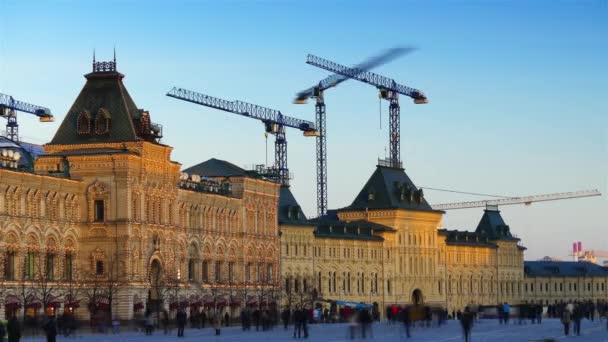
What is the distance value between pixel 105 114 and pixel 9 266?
15770 millimetres

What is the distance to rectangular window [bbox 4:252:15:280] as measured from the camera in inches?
4365

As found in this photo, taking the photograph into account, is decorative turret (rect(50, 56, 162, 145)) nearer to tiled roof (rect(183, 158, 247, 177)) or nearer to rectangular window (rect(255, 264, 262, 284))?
tiled roof (rect(183, 158, 247, 177))

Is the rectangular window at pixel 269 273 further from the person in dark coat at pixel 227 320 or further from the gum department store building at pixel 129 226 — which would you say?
the person in dark coat at pixel 227 320

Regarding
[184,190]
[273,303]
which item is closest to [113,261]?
[184,190]

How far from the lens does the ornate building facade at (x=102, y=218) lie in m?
112

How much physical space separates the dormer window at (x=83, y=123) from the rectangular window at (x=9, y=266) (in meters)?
14.0

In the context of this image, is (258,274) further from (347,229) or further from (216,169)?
(347,229)

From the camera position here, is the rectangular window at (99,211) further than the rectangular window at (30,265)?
Yes

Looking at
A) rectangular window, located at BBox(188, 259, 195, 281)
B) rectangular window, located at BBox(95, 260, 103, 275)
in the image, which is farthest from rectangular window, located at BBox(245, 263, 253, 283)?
rectangular window, located at BBox(95, 260, 103, 275)

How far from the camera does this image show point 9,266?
11138 cm

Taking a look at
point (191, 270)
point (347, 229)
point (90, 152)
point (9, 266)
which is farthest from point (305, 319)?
point (347, 229)

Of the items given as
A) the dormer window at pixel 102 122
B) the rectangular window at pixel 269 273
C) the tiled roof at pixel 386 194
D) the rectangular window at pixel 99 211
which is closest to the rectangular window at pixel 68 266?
the rectangular window at pixel 99 211

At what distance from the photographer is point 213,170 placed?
148 metres

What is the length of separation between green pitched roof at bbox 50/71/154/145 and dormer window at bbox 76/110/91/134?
0.08 m
